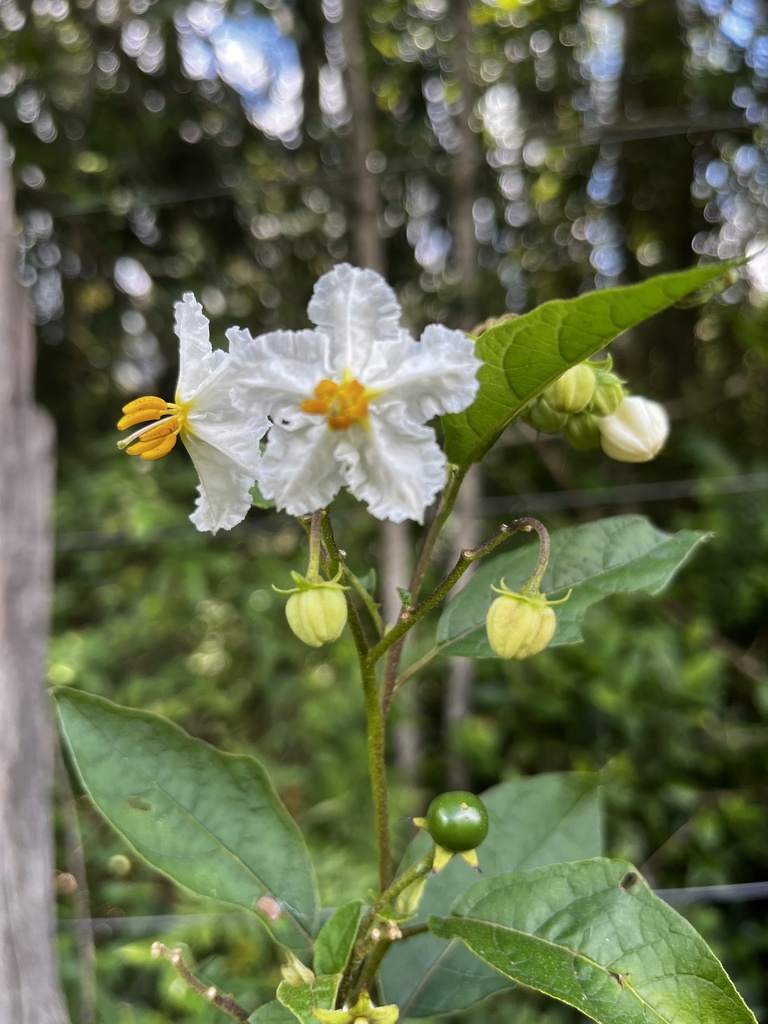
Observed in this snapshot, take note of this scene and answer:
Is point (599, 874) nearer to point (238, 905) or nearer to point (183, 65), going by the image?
point (238, 905)

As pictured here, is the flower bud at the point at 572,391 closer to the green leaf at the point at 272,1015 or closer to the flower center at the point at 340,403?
the flower center at the point at 340,403

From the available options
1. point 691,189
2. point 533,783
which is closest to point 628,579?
point 533,783

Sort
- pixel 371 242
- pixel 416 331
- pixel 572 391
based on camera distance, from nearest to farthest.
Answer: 1. pixel 572 391
2. pixel 371 242
3. pixel 416 331

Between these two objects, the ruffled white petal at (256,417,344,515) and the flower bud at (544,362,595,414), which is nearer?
the ruffled white petal at (256,417,344,515)

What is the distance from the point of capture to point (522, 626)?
46 cm

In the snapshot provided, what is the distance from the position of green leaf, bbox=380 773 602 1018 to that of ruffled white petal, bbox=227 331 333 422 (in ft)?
1.39

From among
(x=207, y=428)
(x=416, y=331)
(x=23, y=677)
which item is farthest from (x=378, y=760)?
(x=416, y=331)

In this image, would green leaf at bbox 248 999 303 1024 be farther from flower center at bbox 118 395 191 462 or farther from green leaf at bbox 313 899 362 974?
flower center at bbox 118 395 191 462

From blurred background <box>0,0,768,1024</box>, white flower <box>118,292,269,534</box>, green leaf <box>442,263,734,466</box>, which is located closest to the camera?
green leaf <box>442,263,734,466</box>

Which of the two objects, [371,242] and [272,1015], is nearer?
[272,1015]

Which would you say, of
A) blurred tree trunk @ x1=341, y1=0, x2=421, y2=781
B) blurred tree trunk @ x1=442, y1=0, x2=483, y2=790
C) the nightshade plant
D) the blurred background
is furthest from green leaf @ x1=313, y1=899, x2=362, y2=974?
blurred tree trunk @ x1=442, y1=0, x2=483, y2=790

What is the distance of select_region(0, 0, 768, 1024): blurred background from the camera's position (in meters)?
1.48

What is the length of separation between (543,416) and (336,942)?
1.18 ft

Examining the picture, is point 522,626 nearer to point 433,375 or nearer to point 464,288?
point 433,375
